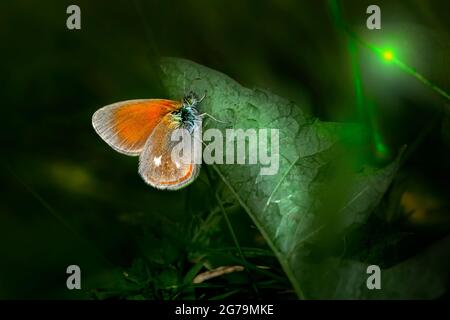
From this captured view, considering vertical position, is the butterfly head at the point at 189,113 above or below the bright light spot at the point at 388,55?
below

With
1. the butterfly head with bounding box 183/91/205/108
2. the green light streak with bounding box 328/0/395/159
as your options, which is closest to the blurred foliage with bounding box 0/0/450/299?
the green light streak with bounding box 328/0/395/159

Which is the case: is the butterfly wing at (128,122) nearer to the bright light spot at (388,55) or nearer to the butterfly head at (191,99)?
the butterfly head at (191,99)

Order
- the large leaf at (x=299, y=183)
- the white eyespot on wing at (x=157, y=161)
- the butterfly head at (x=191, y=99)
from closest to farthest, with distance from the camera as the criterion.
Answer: the large leaf at (x=299, y=183)
the butterfly head at (x=191, y=99)
the white eyespot on wing at (x=157, y=161)

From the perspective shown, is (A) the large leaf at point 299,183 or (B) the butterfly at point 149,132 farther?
(B) the butterfly at point 149,132

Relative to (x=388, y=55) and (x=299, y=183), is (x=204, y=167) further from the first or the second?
(x=388, y=55)

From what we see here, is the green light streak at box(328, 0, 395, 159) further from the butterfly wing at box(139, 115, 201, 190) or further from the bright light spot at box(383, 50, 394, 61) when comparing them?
the butterfly wing at box(139, 115, 201, 190)

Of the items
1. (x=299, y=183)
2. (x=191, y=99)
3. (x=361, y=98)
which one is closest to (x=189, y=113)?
(x=191, y=99)

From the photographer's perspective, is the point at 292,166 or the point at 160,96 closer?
the point at 292,166

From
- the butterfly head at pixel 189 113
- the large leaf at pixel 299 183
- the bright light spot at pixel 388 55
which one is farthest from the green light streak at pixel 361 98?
the butterfly head at pixel 189 113

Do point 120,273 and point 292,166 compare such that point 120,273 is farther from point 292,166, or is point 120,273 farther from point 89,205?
point 292,166
